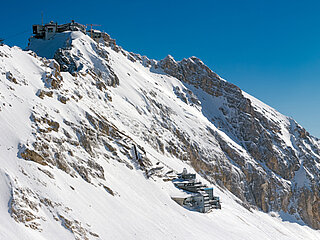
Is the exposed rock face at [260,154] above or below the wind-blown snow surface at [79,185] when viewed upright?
above

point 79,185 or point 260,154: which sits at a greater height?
point 260,154

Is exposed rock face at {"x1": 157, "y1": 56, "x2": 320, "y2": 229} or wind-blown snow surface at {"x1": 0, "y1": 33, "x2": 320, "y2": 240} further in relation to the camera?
exposed rock face at {"x1": 157, "y1": 56, "x2": 320, "y2": 229}

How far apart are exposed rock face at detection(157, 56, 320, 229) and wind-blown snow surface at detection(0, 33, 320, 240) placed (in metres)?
19.8

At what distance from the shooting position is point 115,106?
72375 mm

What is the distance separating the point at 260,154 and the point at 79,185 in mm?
79192

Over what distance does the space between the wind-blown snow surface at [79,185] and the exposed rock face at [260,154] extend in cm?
1979

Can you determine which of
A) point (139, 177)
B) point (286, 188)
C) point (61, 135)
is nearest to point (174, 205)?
point (139, 177)

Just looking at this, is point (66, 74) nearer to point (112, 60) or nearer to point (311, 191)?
point (112, 60)

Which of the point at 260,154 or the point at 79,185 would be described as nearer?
the point at 79,185

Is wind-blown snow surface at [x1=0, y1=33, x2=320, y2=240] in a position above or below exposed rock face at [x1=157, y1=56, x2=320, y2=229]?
below

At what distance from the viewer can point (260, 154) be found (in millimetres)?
109000

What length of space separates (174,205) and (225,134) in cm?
5841

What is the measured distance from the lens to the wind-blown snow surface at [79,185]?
105 feet

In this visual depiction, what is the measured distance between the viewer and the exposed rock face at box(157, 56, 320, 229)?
317ft
